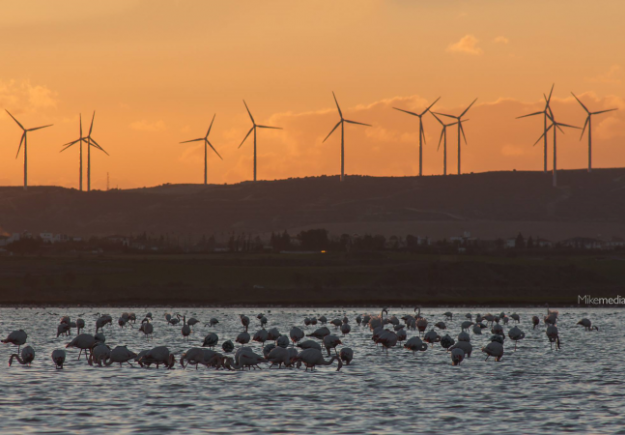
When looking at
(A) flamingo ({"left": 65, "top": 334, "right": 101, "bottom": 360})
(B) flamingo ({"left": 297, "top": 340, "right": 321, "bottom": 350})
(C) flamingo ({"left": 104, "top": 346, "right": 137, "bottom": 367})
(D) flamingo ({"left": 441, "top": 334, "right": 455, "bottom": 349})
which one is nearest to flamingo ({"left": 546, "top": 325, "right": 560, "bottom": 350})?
(D) flamingo ({"left": 441, "top": 334, "right": 455, "bottom": 349})

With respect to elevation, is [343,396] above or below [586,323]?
below

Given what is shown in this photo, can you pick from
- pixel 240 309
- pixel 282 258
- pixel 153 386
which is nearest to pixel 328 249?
pixel 282 258

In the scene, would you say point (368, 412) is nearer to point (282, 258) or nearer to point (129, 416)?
point (129, 416)

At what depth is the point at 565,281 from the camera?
141 metres

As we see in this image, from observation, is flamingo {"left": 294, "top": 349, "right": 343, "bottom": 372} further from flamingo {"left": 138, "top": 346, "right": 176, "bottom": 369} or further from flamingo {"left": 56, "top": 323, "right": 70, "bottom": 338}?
flamingo {"left": 56, "top": 323, "right": 70, "bottom": 338}

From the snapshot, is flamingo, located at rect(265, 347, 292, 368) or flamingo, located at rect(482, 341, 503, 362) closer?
flamingo, located at rect(265, 347, 292, 368)

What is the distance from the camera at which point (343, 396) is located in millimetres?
35812

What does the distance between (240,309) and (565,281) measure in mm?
58385

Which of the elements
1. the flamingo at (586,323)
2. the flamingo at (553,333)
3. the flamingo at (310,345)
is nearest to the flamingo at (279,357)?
the flamingo at (310,345)

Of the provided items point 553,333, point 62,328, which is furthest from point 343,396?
point 62,328

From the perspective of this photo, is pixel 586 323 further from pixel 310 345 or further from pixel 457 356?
pixel 310 345

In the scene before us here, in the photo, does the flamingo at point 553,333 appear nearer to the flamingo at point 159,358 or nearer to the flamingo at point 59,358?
the flamingo at point 159,358

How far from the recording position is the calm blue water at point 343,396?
95.8 feet

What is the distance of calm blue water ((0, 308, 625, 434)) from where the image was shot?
29203 mm
